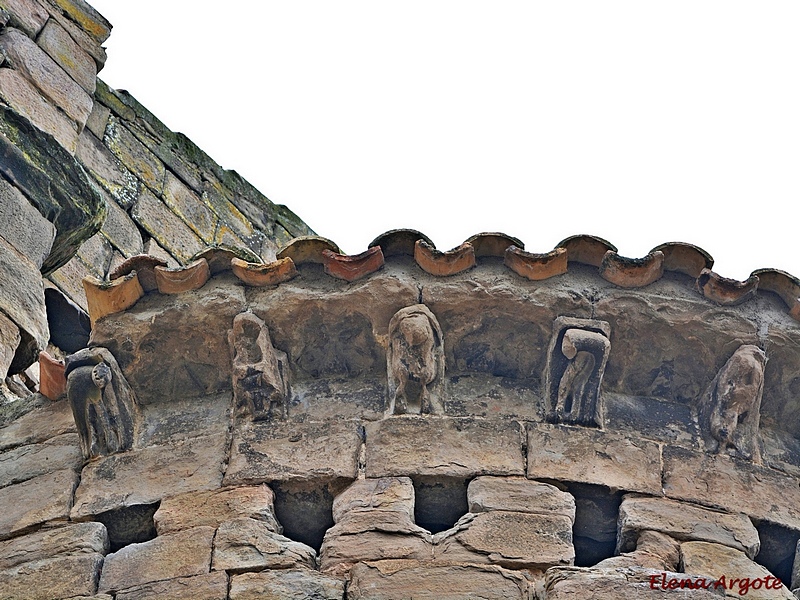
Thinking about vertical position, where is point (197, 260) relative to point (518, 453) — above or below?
above

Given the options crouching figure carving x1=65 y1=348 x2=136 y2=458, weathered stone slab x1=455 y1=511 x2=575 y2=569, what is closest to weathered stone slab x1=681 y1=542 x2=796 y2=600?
weathered stone slab x1=455 y1=511 x2=575 y2=569

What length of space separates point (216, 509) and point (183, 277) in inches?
41.4

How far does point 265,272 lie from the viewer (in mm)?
6262

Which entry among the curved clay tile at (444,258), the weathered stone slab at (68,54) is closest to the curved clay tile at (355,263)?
the curved clay tile at (444,258)

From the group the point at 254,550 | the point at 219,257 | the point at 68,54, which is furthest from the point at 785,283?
the point at 68,54

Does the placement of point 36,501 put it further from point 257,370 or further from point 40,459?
point 257,370

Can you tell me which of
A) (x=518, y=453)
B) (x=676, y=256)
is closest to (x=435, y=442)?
(x=518, y=453)

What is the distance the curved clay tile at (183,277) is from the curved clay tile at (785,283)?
83.6 inches

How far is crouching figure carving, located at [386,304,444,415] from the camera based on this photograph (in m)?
6.00

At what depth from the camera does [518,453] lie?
5797mm

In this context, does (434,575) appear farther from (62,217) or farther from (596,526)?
(62,217)

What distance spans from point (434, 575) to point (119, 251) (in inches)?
185

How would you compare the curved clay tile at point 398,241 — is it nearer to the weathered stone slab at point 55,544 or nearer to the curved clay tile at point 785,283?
the curved clay tile at point 785,283

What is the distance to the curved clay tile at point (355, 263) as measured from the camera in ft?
20.3
